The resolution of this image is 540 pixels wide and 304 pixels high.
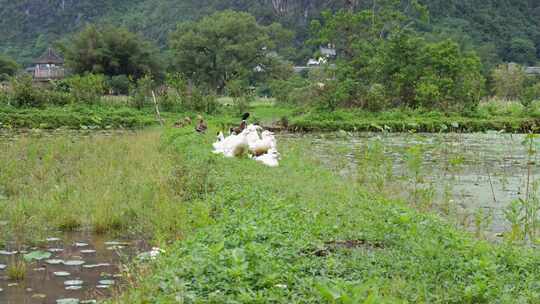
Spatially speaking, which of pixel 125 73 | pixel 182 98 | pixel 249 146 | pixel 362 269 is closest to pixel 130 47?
pixel 125 73

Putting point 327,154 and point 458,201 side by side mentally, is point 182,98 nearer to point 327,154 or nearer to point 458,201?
point 327,154

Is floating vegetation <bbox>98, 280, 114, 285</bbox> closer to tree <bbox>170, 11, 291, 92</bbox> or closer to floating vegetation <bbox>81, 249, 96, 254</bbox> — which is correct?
floating vegetation <bbox>81, 249, 96, 254</bbox>

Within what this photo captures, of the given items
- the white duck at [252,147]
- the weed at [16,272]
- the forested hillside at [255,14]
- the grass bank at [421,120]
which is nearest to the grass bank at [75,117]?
the grass bank at [421,120]

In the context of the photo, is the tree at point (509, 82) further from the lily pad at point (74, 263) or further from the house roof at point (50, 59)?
the lily pad at point (74, 263)

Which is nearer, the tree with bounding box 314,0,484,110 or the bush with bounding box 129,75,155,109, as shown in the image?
the tree with bounding box 314,0,484,110

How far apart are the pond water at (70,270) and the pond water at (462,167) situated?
→ 13.9 feet

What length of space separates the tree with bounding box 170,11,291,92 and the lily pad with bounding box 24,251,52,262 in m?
40.5

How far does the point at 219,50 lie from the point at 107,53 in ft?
31.3

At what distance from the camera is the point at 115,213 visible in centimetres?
840

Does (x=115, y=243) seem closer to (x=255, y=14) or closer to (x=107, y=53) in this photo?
(x=107, y=53)

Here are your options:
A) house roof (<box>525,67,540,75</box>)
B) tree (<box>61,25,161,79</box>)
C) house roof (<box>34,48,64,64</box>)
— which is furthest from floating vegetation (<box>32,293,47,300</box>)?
house roof (<box>34,48,64,64</box>)

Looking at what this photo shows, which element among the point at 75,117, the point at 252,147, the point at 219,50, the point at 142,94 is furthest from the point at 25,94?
the point at 219,50

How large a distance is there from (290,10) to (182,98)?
51.0 meters

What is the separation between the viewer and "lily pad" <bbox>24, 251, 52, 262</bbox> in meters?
6.46
